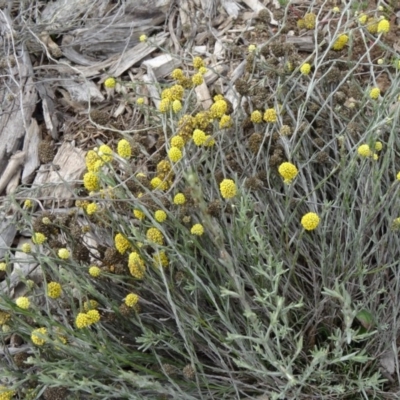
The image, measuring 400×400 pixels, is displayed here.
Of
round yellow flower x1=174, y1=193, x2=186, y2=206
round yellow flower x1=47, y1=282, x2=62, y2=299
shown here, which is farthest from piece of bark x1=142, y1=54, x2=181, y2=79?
round yellow flower x1=47, y1=282, x2=62, y2=299

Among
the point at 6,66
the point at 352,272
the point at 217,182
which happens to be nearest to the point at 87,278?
the point at 217,182

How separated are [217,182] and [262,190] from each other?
17 centimetres

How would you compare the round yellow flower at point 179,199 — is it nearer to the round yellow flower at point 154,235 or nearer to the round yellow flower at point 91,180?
the round yellow flower at point 154,235

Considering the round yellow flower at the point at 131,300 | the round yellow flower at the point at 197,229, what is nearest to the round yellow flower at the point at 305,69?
the round yellow flower at the point at 197,229

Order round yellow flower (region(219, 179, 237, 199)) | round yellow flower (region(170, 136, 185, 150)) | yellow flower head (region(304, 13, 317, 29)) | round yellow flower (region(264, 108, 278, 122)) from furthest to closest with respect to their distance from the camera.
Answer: yellow flower head (region(304, 13, 317, 29)) < round yellow flower (region(264, 108, 278, 122)) < round yellow flower (region(170, 136, 185, 150)) < round yellow flower (region(219, 179, 237, 199))

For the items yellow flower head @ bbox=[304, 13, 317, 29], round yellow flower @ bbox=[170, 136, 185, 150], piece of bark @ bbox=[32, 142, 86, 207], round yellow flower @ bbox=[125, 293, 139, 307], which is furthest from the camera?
piece of bark @ bbox=[32, 142, 86, 207]

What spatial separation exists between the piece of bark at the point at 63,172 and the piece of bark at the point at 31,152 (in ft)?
0.13

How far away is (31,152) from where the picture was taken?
2727mm

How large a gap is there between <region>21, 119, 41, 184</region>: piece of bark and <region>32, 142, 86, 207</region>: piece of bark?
4 cm

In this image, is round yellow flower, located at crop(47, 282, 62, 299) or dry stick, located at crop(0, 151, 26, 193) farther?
dry stick, located at crop(0, 151, 26, 193)

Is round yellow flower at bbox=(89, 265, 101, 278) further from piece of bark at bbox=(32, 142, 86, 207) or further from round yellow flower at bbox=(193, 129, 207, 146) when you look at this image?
piece of bark at bbox=(32, 142, 86, 207)

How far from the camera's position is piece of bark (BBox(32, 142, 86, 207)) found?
255 cm

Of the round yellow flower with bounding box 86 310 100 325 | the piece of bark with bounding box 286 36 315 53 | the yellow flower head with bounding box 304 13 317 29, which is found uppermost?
the yellow flower head with bounding box 304 13 317 29

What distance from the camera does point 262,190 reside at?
2.15 meters
